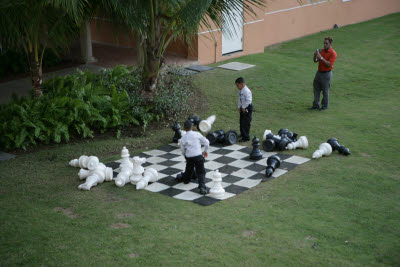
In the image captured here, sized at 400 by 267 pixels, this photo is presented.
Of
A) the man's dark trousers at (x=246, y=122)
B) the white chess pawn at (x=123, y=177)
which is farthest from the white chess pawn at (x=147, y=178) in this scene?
the man's dark trousers at (x=246, y=122)

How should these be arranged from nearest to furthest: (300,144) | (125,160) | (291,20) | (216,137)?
(125,160), (300,144), (216,137), (291,20)

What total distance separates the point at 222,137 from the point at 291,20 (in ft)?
43.4

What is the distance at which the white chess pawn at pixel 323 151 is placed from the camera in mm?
9062

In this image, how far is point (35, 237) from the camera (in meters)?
6.33

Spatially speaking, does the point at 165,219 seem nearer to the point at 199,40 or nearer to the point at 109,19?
the point at 109,19

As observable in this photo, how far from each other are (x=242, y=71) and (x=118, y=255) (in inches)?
433

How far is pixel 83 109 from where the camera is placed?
34.5ft

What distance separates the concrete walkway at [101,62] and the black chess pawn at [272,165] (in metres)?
7.04

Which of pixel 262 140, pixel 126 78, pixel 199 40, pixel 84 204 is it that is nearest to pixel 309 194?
pixel 262 140

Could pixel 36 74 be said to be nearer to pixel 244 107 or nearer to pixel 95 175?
pixel 95 175

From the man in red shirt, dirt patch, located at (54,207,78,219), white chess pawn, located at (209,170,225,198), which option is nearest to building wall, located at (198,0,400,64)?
the man in red shirt

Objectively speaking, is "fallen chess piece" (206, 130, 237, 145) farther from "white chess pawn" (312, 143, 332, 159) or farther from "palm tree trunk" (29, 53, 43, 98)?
"palm tree trunk" (29, 53, 43, 98)

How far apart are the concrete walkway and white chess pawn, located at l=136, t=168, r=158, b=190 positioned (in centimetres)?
625

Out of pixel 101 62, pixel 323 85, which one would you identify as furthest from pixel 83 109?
pixel 101 62
